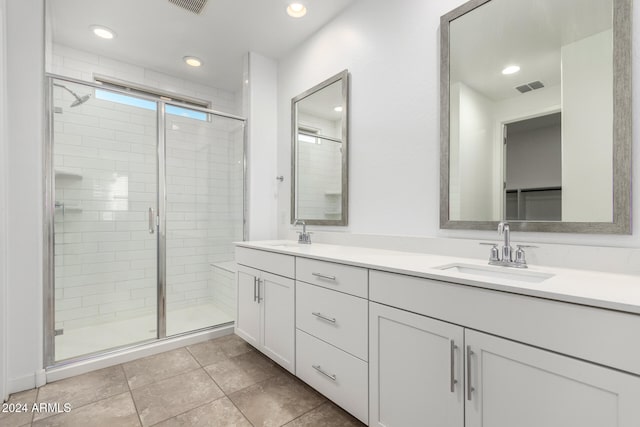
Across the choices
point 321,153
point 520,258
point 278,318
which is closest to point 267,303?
point 278,318

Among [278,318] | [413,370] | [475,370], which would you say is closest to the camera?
[475,370]

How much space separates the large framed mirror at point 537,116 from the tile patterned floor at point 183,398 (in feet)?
4.12

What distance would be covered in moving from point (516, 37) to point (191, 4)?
2.11 meters

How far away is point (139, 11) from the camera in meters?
2.18

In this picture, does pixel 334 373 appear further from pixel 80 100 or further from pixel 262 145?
pixel 80 100

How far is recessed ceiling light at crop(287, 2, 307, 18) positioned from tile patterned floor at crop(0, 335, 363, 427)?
8.43ft

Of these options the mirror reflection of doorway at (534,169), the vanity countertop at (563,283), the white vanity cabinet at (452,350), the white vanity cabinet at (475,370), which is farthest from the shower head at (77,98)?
the mirror reflection of doorway at (534,169)

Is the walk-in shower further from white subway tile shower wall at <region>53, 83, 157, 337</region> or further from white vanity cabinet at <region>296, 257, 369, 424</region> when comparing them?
white vanity cabinet at <region>296, 257, 369, 424</region>

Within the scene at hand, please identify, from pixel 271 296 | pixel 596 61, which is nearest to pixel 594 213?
pixel 596 61

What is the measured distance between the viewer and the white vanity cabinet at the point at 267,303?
1733mm

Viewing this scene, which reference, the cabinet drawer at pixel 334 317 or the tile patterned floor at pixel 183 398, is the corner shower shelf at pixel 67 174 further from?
the cabinet drawer at pixel 334 317

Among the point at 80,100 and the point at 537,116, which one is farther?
the point at 80,100

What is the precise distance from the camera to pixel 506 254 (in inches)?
49.2

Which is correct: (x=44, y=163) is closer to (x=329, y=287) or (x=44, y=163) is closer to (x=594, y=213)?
(x=329, y=287)
